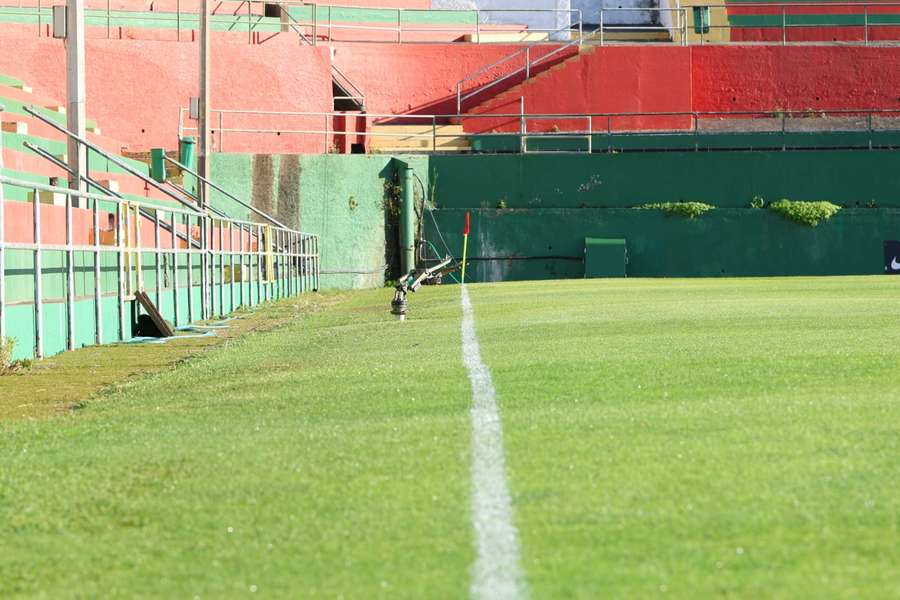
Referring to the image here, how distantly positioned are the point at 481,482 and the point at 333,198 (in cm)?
3834

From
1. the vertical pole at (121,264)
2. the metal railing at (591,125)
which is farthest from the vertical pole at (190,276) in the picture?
the metal railing at (591,125)

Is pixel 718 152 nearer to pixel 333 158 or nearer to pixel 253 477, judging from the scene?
pixel 333 158

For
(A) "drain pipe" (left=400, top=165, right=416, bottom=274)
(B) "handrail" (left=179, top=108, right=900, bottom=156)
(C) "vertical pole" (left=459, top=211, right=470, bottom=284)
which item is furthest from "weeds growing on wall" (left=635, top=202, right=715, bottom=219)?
(A) "drain pipe" (left=400, top=165, right=416, bottom=274)

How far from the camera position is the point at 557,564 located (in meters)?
4.49

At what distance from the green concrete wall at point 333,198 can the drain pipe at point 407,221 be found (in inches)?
21.3

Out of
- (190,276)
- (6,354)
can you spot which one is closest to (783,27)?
(190,276)

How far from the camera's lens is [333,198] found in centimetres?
4375

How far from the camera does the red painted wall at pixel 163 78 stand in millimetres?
44031

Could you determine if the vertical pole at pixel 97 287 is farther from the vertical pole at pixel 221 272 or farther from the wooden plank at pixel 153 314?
the vertical pole at pixel 221 272

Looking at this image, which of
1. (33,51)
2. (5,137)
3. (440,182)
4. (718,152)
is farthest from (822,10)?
(5,137)

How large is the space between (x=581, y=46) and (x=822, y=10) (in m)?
10.6

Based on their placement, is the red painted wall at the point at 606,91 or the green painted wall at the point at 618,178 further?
the red painted wall at the point at 606,91

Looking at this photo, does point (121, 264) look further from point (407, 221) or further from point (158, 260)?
point (407, 221)

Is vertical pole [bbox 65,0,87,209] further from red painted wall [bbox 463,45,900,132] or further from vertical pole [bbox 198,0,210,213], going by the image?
red painted wall [bbox 463,45,900,132]
